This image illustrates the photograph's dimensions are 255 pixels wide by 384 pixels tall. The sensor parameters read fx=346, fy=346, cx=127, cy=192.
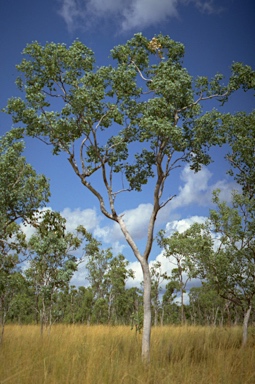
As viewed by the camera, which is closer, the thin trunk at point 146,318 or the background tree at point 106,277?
the thin trunk at point 146,318

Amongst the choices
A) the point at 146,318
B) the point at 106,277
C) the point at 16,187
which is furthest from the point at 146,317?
the point at 106,277

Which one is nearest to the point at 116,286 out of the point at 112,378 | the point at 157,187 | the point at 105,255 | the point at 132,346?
the point at 105,255

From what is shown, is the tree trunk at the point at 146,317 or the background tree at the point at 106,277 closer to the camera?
the tree trunk at the point at 146,317

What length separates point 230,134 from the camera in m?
14.4

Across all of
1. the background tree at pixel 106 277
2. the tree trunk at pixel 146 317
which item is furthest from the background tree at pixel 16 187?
the background tree at pixel 106 277

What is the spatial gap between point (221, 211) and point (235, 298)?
439 cm

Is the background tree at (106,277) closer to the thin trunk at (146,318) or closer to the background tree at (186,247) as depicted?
the background tree at (186,247)

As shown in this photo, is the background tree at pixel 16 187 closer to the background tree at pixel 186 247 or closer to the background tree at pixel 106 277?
the background tree at pixel 186 247

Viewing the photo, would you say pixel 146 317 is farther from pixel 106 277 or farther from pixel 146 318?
pixel 106 277

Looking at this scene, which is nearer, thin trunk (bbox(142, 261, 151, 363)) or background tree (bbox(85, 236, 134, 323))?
thin trunk (bbox(142, 261, 151, 363))

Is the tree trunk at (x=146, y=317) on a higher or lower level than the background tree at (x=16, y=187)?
lower

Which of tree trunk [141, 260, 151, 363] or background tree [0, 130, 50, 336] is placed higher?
background tree [0, 130, 50, 336]

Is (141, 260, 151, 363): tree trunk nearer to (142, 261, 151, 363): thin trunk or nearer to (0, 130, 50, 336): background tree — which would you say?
(142, 261, 151, 363): thin trunk

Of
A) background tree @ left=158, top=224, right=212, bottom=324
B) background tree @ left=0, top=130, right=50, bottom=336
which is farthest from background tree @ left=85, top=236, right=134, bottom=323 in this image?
background tree @ left=0, top=130, right=50, bottom=336
